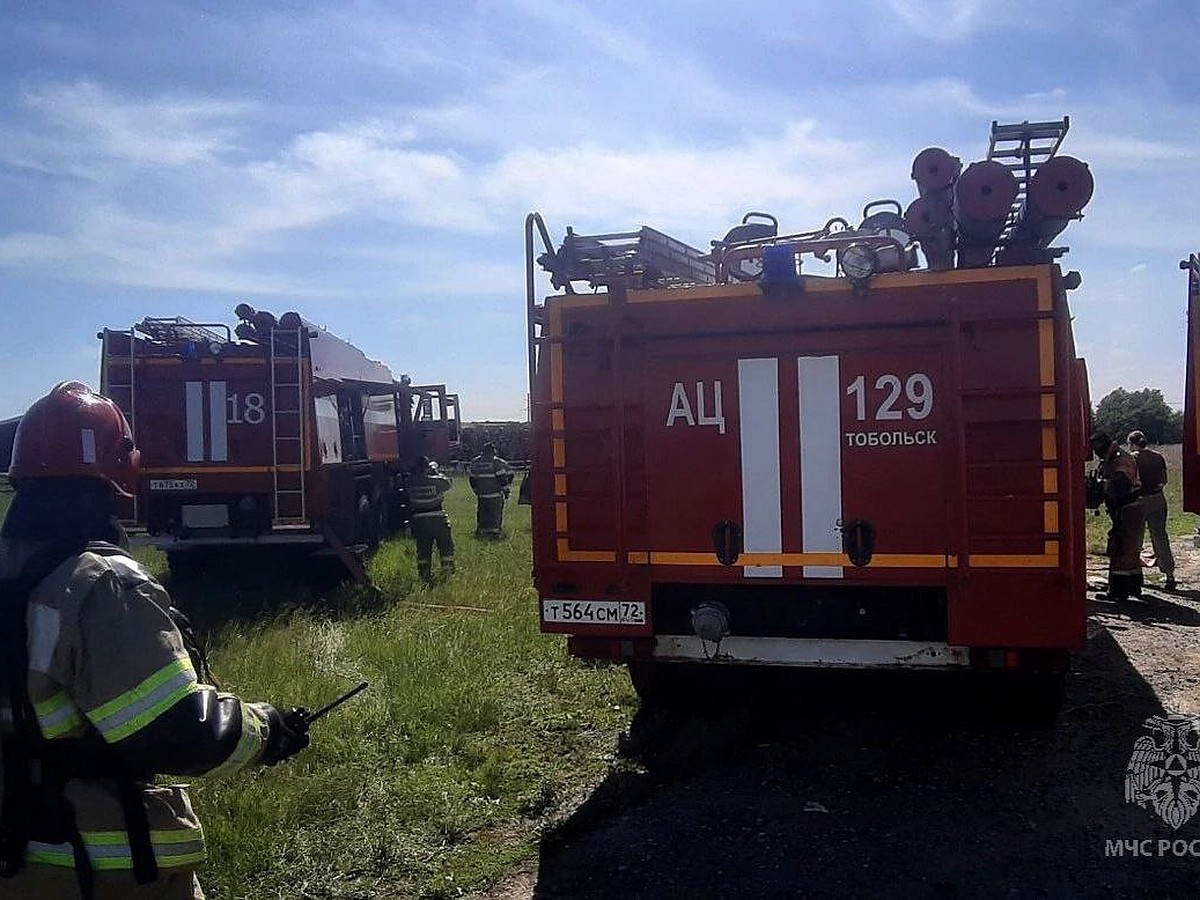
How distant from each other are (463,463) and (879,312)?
3754 cm

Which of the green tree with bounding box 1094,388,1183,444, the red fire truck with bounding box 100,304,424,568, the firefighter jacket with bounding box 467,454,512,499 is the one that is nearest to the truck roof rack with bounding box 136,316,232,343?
the red fire truck with bounding box 100,304,424,568

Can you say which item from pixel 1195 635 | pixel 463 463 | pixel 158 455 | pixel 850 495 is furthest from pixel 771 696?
pixel 463 463

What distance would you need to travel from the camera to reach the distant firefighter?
10012 millimetres

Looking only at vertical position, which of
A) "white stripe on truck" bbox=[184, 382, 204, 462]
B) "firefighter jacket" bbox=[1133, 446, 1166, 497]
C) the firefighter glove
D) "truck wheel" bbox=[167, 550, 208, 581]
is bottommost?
"truck wheel" bbox=[167, 550, 208, 581]

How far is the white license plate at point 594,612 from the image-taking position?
5035 mm

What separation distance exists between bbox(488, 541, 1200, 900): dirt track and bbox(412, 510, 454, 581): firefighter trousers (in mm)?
6072

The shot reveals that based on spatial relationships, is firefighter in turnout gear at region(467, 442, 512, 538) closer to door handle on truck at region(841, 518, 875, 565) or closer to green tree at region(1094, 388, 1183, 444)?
door handle on truck at region(841, 518, 875, 565)

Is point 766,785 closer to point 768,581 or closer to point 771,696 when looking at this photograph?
point 768,581

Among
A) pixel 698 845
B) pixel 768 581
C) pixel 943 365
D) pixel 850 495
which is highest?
pixel 943 365

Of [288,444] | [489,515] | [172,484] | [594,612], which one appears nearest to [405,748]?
[594,612]

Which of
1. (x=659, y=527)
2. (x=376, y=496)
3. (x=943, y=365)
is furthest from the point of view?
(x=376, y=496)

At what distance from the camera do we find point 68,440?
7.63ft

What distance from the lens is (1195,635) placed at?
7.83 metres

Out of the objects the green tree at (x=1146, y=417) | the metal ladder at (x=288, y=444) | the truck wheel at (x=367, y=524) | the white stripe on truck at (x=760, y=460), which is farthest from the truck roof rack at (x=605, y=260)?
the green tree at (x=1146, y=417)
